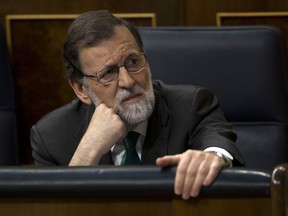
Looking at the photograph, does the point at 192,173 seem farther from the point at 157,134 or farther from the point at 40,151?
the point at 40,151

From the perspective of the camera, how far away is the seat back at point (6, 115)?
1.89 metres

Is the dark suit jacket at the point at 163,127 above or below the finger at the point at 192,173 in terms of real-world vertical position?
below

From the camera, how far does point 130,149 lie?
4.99 feet

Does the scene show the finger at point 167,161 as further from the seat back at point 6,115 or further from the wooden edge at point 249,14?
the wooden edge at point 249,14

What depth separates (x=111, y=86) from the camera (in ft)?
4.93

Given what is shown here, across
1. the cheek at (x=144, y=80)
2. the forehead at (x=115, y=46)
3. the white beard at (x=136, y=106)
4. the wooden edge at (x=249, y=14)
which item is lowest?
the white beard at (x=136, y=106)

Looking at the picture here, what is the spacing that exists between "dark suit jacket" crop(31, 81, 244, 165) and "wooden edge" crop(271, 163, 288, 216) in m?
0.67

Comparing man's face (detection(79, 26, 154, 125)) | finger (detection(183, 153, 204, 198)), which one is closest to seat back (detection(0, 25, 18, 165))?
man's face (detection(79, 26, 154, 125))

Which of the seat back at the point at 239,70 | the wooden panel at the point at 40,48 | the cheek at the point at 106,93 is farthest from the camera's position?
the wooden panel at the point at 40,48

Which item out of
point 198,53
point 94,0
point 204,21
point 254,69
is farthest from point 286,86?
point 94,0

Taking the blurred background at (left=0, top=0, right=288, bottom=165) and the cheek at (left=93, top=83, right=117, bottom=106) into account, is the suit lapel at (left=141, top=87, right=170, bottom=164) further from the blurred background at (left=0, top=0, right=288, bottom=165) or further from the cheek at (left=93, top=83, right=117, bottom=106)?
the blurred background at (left=0, top=0, right=288, bottom=165)

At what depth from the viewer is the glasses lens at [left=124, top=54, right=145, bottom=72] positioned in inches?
58.4

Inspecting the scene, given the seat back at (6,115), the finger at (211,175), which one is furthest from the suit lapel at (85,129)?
the finger at (211,175)

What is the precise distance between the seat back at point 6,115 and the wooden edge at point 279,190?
125 centimetres
